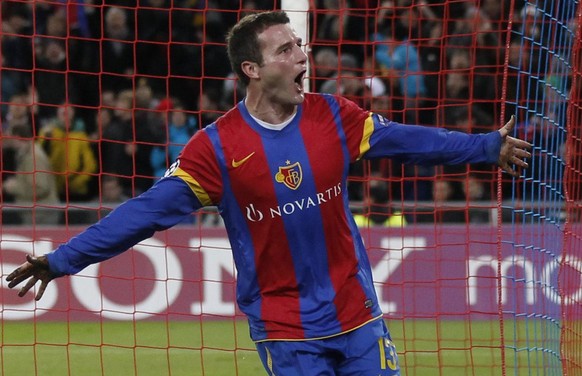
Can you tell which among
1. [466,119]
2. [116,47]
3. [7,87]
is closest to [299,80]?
[466,119]

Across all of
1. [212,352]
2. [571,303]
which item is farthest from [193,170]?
[212,352]

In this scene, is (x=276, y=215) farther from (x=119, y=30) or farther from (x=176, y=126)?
(x=119, y=30)

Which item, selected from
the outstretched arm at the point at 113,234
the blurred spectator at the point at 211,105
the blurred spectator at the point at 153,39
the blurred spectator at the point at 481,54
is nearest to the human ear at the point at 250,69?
the outstretched arm at the point at 113,234

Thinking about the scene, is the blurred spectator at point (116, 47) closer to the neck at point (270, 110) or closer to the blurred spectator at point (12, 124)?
the blurred spectator at point (12, 124)

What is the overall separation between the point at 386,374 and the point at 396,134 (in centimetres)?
102

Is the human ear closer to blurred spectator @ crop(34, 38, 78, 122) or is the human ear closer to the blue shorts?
the blue shorts

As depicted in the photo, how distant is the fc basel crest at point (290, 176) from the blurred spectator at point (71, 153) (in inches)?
260

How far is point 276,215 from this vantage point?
5344 mm

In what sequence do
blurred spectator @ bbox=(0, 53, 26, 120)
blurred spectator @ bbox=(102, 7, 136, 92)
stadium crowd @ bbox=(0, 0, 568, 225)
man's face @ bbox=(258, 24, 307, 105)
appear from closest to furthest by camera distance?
1. man's face @ bbox=(258, 24, 307, 105)
2. stadium crowd @ bbox=(0, 0, 568, 225)
3. blurred spectator @ bbox=(102, 7, 136, 92)
4. blurred spectator @ bbox=(0, 53, 26, 120)

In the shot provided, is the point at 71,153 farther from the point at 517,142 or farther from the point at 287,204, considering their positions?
the point at 517,142

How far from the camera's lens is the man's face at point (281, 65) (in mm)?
5395

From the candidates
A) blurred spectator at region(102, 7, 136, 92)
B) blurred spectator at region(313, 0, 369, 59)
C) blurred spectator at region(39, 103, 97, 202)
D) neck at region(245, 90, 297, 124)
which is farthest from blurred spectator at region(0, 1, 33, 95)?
neck at region(245, 90, 297, 124)

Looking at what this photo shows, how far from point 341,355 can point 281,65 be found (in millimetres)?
1257

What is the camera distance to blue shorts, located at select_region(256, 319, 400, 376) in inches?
208
